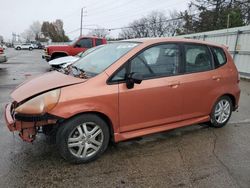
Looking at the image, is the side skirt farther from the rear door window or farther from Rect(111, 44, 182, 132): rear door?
the rear door window

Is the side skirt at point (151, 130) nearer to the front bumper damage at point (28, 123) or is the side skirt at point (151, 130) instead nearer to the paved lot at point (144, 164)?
the paved lot at point (144, 164)

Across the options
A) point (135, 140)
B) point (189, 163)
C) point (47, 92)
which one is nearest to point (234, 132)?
point (189, 163)

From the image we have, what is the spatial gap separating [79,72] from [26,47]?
54376 millimetres

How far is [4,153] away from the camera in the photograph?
3.27m

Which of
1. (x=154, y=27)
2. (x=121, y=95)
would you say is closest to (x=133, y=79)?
(x=121, y=95)

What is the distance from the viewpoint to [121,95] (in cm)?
312

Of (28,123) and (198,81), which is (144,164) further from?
(198,81)

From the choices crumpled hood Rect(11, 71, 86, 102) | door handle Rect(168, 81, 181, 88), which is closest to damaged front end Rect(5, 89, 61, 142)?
crumpled hood Rect(11, 71, 86, 102)

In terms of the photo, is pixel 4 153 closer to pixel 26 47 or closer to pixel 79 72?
pixel 79 72

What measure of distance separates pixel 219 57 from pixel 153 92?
1765mm

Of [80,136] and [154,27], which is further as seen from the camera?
[154,27]

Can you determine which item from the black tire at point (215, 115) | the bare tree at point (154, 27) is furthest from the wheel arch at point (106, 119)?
the bare tree at point (154, 27)

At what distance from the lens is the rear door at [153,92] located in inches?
127

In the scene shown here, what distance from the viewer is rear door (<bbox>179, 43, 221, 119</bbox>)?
3.75 m
